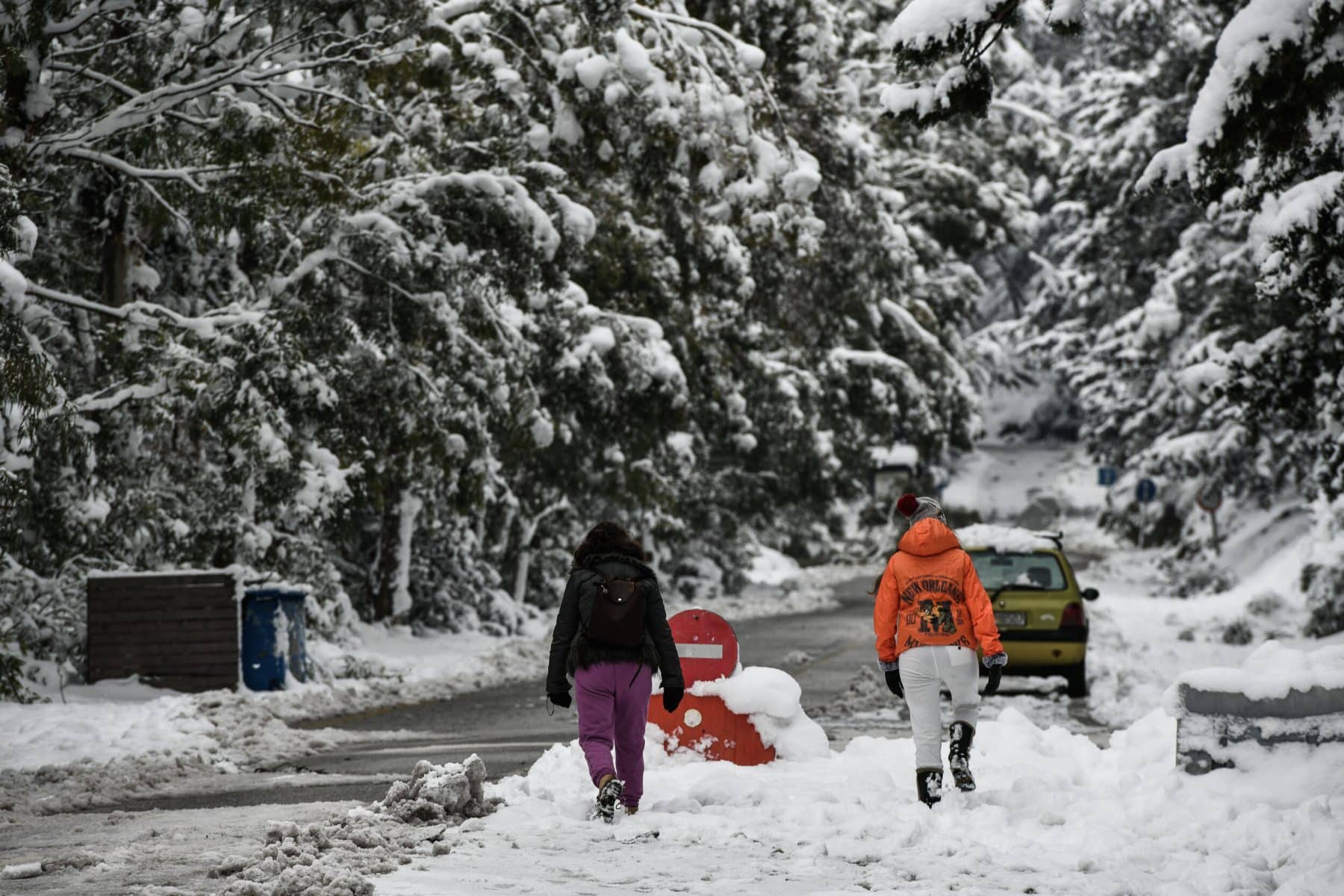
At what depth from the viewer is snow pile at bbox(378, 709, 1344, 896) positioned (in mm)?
7086

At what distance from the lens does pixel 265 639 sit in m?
16.7

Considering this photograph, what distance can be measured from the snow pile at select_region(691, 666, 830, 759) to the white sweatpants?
1621 mm

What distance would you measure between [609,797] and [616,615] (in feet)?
3.05

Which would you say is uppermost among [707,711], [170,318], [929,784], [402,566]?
[170,318]

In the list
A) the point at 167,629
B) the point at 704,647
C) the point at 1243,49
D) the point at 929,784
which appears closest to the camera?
the point at 929,784

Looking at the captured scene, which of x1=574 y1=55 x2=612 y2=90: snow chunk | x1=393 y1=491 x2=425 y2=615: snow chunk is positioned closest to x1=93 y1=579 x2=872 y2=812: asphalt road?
x1=393 y1=491 x2=425 y2=615: snow chunk

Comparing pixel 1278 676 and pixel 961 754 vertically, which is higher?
pixel 1278 676

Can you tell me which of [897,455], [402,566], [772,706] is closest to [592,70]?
[402,566]

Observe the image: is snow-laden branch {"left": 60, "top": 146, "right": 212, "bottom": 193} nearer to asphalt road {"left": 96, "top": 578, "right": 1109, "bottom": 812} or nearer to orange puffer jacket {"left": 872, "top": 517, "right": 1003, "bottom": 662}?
asphalt road {"left": 96, "top": 578, "right": 1109, "bottom": 812}

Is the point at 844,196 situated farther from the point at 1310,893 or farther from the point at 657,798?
the point at 1310,893

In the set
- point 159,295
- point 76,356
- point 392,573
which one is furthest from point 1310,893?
point 392,573

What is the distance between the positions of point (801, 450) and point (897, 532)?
2880cm

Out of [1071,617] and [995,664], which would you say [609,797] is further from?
[1071,617]

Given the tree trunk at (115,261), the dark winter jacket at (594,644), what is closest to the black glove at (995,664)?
the dark winter jacket at (594,644)
